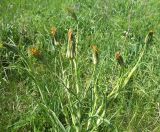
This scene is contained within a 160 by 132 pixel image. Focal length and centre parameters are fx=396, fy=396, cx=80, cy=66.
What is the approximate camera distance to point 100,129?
7.49 ft

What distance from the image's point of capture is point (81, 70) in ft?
8.95

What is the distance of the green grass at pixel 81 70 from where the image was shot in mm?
2119

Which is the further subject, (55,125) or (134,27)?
(134,27)

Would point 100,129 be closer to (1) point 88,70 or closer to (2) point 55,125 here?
(2) point 55,125

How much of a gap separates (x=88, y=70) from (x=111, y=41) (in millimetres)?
376

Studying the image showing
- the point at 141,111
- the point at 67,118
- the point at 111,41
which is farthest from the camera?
the point at 111,41

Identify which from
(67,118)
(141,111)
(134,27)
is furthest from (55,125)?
(134,27)

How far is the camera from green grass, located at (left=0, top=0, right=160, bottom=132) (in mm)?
2119

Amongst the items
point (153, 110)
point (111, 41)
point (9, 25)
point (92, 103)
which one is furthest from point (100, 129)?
point (9, 25)

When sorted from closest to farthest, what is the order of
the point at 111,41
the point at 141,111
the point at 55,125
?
the point at 55,125, the point at 141,111, the point at 111,41

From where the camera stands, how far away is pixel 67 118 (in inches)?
86.3

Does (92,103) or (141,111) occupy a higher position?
(92,103)

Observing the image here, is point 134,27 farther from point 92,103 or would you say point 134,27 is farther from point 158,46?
point 92,103

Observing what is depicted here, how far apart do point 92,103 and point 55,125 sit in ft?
0.80
